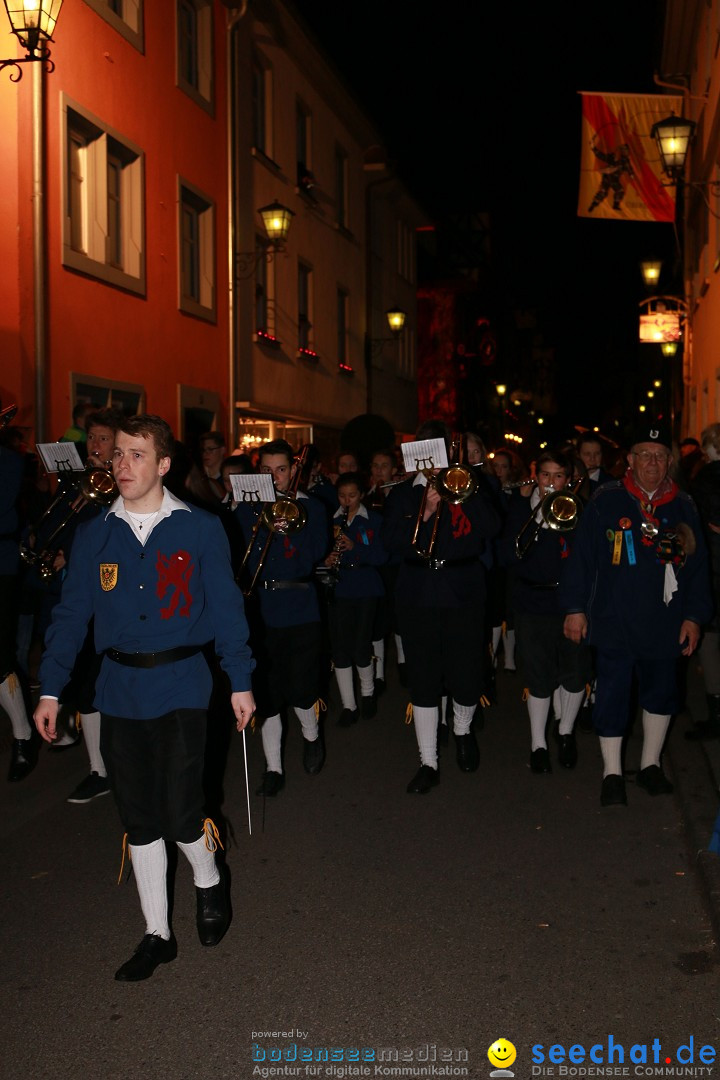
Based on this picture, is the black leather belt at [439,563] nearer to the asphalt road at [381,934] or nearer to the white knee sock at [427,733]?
the white knee sock at [427,733]

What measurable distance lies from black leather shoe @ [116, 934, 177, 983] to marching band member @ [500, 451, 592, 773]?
339 centimetres

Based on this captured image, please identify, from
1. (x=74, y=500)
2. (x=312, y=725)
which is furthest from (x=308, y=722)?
(x=74, y=500)

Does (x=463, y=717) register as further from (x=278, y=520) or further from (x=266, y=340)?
(x=266, y=340)

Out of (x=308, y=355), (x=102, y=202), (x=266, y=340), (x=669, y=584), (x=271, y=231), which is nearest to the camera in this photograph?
(x=669, y=584)

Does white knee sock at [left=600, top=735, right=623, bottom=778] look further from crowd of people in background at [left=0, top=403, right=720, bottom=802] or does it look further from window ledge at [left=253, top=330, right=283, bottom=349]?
window ledge at [left=253, top=330, right=283, bottom=349]

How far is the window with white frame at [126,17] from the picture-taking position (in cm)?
1361

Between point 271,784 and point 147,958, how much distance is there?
7.99 ft

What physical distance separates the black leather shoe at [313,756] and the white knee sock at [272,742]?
0.36 m

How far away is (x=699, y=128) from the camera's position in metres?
21.4

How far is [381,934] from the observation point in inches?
178

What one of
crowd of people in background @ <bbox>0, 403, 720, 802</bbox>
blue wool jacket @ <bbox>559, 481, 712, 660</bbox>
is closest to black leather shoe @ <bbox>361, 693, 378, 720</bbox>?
crowd of people in background @ <bbox>0, 403, 720, 802</bbox>

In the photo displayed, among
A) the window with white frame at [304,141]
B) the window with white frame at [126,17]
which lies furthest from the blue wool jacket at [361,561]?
the window with white frame at [304,141]

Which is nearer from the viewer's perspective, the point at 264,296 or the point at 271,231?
the point at 271,231

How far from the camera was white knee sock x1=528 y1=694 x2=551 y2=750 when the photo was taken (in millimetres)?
7133
